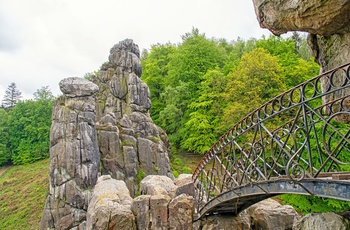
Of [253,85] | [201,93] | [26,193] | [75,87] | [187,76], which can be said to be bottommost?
[26,193]

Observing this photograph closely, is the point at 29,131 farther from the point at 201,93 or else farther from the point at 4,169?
the point at 201,93

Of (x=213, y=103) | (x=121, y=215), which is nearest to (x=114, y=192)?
(x=121, y=215)

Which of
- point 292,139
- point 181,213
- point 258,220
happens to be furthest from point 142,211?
point 292,139

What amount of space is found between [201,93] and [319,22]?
53.1 ft

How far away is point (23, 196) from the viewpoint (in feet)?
74.6

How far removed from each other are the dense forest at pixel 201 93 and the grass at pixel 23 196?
3408 millimetres

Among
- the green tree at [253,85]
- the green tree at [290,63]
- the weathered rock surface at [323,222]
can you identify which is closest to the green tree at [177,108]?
the green tree at [253,85]

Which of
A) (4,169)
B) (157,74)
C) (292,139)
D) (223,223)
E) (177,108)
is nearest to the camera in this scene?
(292,139)

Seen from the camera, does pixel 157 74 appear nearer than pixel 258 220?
No

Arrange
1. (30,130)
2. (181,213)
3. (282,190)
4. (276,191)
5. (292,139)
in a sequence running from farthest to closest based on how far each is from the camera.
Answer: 1. (30,130)
2. (181,213)
3. (292,139)
4. (276,191)
5. (282,190)

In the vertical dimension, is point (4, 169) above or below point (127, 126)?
below

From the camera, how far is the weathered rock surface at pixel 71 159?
52.1ft

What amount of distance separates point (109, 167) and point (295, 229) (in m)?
15.4

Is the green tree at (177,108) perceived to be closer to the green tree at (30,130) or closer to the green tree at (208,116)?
the green tree at (208,116)
